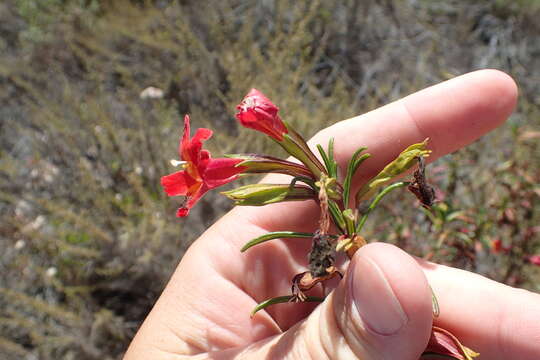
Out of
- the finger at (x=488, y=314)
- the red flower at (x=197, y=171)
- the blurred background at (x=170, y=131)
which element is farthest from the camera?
the blurred background at (x=170, y=131)

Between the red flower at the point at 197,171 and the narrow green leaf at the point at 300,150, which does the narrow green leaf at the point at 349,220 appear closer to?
the narrow green leaf at the point at 300,150

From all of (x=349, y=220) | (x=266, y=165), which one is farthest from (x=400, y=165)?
(x=266, y=165)

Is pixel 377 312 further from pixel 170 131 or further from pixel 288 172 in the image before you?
pixel 170 131

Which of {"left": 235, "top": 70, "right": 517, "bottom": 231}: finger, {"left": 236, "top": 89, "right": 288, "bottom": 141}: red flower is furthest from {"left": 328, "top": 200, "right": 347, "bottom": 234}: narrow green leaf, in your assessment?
{"left": 235, "top": 70, "right": 517, "bottom": 231}: finger

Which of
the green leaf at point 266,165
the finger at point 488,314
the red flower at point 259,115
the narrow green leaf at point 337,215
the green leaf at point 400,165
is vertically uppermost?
the red flower at point 259,115

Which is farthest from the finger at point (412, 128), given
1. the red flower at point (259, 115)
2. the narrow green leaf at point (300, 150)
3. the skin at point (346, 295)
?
the red flower at point (259, 115)

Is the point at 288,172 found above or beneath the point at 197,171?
beneath
